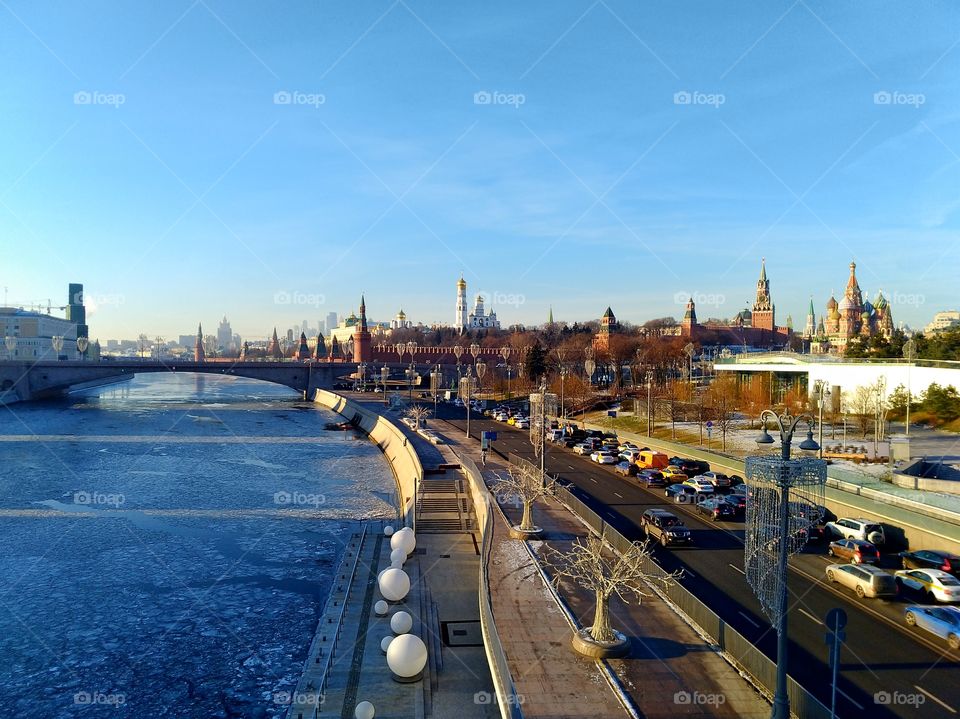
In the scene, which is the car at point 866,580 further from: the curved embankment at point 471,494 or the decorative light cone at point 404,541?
the decorative light cone at point 404,541

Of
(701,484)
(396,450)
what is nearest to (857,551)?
(701,484)

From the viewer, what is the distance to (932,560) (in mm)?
14875

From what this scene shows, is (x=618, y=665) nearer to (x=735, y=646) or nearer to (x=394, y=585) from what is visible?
(x=735, y=646)

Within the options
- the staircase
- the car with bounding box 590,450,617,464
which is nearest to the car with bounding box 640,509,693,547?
the staircase

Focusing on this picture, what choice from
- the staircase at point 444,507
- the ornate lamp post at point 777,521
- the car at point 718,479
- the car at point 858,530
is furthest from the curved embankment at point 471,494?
the car at point 858,530

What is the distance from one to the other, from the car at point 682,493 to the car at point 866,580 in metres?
8.19

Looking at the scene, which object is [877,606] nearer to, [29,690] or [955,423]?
[29,690]

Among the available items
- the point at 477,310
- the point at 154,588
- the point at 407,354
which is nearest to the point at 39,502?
the point at 154,588

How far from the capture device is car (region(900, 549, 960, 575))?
14.6 metres

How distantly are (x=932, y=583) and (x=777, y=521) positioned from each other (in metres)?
7.59

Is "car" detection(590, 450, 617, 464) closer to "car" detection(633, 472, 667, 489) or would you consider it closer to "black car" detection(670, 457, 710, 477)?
"black car" detection(670, 457, 710, 477)

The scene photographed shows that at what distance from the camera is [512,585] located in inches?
556

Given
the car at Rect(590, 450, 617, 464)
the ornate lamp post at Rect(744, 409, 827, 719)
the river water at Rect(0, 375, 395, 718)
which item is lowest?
the river water at Rect(0, 375, 395, 718)

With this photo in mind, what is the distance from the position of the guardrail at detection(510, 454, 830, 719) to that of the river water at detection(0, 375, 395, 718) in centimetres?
727
